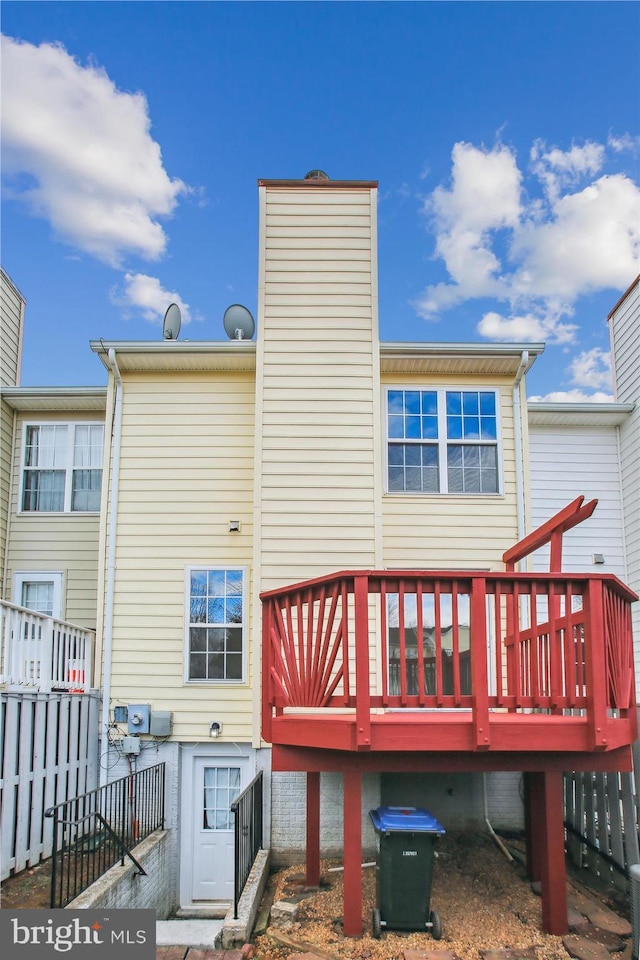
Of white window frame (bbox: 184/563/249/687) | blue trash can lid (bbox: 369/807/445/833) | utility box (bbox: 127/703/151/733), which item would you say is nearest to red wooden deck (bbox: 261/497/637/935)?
blue trash can lid (bbox: 369/807/445/833)

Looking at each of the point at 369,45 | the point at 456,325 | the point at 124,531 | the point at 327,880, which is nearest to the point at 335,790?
the point at 327,880

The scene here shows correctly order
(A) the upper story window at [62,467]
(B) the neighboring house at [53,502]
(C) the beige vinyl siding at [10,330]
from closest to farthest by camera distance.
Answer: (B) the neighboring house at [53,502]
(A) the upper story window at [62,467]
(C) the beige vinyl siding at [10,330]

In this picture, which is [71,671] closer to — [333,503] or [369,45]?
[333,503]

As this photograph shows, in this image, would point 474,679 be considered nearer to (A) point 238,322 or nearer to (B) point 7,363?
(A) point 238,322

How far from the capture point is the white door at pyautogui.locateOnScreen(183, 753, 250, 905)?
7484 mm

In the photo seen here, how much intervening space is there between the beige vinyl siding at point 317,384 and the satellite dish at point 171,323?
1627mm

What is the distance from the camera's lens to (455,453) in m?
8.45

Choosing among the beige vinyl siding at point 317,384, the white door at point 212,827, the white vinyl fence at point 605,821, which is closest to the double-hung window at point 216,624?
the beige vinyl siding at point 317,384

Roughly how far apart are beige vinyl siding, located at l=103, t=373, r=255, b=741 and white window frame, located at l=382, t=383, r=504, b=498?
5.64ft

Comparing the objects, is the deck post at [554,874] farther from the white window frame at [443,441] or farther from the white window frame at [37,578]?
the white window frame at [37,578]

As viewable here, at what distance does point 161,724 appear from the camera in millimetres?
7660

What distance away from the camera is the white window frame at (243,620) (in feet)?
25.6

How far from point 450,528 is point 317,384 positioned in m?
2.39

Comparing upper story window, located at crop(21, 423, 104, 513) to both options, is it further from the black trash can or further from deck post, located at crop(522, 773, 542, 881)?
deck post, located at crop(522, 773, 542, 881)
